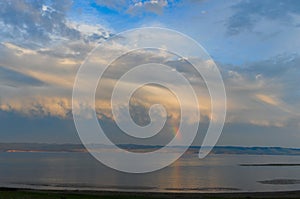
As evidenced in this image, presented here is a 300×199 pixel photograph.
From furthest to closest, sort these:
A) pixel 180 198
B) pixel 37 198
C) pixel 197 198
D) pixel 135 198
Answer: pixel 180 198 < pixel 197 198 < pixel 135 198 < pixel 37 198

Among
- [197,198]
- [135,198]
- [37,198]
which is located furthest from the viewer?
[197,198]

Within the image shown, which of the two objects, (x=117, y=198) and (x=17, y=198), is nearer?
(x=17, y=198)

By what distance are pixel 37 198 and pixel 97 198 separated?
8.81 meters

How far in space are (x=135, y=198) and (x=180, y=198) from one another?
916 centimetres

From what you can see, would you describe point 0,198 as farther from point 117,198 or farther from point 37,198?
point 117,198

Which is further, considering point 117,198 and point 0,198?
point 117,198

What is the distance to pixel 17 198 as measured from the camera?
31.5 meters

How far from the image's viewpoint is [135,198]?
39.8 metres

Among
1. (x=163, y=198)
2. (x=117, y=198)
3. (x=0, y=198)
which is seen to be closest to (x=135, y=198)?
(x=117, y=198)

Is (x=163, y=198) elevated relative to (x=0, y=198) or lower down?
elevated

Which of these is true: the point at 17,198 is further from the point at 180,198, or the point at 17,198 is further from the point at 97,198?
the point at 180,198

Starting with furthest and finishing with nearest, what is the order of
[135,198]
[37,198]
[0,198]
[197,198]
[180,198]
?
[180,198] < [197,198] < [135,198] < [37,198] < [0,198]

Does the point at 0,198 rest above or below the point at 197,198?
below

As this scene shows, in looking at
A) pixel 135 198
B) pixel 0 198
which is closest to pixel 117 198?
pixel 135 198
